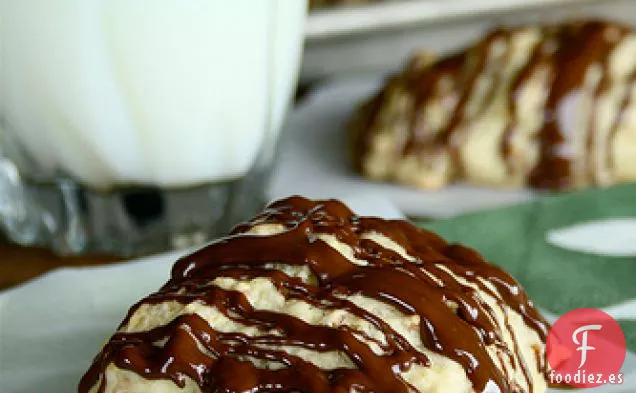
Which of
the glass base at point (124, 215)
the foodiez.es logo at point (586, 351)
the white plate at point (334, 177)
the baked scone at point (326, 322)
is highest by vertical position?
the baked scone at point (326, 322)

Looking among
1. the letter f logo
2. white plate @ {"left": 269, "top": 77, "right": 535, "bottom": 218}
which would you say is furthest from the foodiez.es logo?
white plate @ {"left": 269, "top": 77, "right": 535, "bottom": 218}

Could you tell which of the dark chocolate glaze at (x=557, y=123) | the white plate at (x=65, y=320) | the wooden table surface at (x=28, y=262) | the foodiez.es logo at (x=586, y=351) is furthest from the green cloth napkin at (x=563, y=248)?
the wooden table surface at (x=28, y=262)

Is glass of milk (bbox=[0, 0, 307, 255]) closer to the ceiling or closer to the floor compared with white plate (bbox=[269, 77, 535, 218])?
closer to the ceiling

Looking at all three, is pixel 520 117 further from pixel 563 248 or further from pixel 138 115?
pixel 138 115

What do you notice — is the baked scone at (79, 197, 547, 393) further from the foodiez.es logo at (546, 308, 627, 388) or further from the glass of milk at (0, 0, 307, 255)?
the glass of milk at (0, 0, 307, 255)

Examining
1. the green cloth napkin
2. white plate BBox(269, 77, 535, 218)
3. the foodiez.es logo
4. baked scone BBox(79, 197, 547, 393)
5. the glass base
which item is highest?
baked scone BBox(79, 197, 547, 393)

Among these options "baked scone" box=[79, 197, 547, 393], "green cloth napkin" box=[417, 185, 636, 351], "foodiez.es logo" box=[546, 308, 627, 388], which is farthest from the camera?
"green cloth napkin" box=[417, 185, 636, 351]

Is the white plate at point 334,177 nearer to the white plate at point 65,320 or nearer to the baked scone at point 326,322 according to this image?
the white plate at point 65,320

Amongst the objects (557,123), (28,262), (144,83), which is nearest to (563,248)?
(557,123)

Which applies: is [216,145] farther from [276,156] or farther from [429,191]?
[429,191]
